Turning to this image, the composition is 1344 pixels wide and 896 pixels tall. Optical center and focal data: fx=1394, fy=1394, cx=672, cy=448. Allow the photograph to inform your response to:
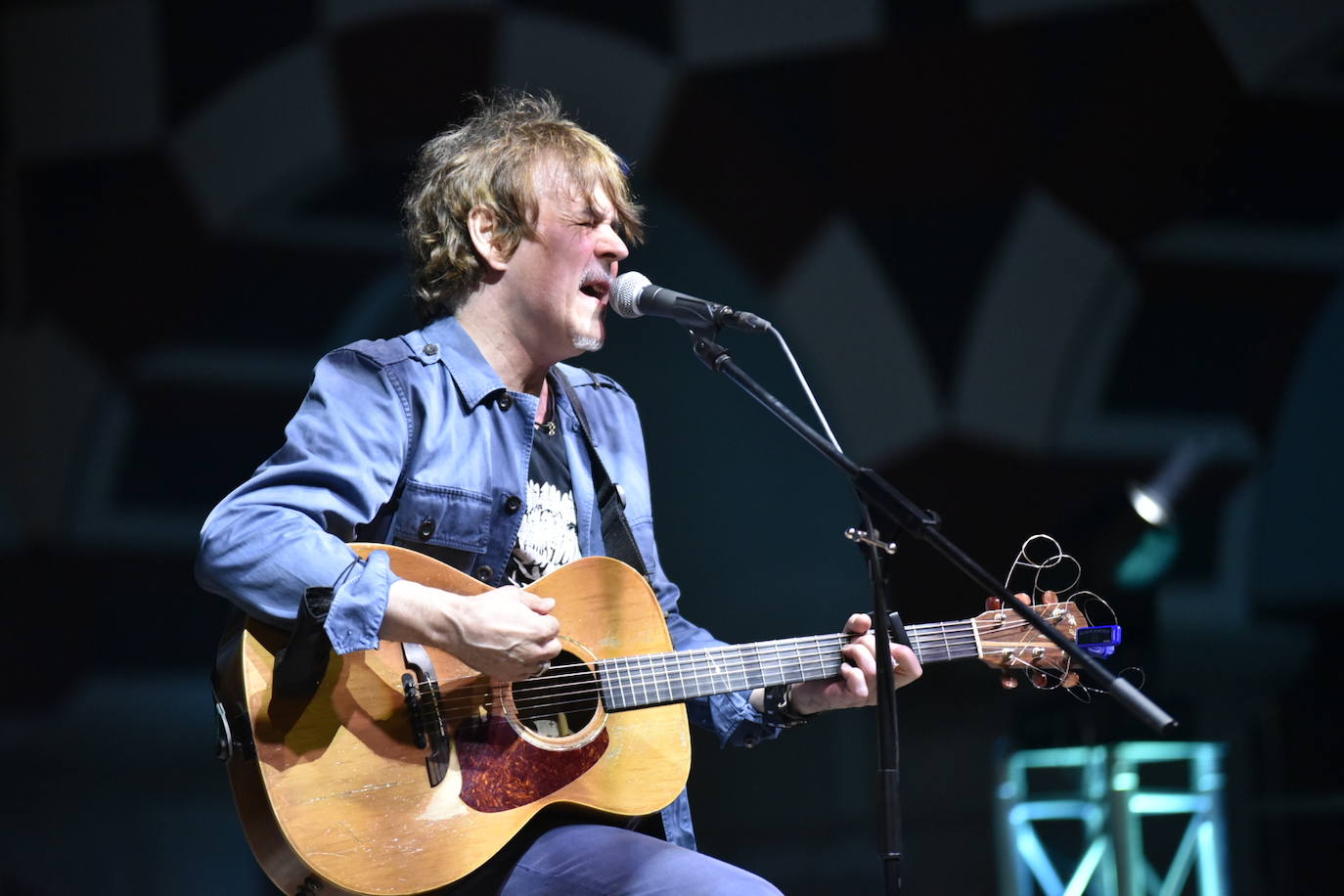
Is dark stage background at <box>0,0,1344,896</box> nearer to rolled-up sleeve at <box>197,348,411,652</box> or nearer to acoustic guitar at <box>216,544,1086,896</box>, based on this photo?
acoustic guitar at <box>216,544,1086,896</box>

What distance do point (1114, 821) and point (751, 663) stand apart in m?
1.87

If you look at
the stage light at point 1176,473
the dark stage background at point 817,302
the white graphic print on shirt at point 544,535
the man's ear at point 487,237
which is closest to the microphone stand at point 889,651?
the white graphic print on shirt at point 544,535

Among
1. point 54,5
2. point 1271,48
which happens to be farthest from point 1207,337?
point 54,5

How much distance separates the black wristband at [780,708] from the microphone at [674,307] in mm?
637

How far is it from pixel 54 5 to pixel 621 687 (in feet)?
14.8

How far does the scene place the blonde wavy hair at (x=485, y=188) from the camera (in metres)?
2.44

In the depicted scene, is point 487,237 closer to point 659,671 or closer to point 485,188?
point 485,188

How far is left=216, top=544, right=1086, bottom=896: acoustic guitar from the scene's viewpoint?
193 centimetres

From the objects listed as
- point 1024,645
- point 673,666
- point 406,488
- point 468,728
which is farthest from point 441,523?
point 1024,645

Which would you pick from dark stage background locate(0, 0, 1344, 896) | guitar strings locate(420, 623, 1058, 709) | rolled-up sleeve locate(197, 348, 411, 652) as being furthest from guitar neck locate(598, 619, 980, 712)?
dark stage background locate(0, 0, 1344, 896)

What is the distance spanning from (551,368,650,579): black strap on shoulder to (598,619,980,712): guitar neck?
228 mm

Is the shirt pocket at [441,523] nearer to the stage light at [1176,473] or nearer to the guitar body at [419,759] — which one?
the guitar body at [419,759]

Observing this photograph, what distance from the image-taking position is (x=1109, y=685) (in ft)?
5.96

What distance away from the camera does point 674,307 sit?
2.16 m
